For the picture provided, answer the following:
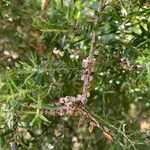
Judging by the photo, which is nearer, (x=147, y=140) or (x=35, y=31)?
(x=147, y=140)

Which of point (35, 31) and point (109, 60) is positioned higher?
point (35, 31)

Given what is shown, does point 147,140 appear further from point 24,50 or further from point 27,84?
point 24,50

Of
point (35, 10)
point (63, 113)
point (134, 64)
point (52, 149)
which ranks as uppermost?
point (35, 10)

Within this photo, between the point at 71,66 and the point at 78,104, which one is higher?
the point at 71,66

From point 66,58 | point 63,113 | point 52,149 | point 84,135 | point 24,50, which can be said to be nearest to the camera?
point 63,113

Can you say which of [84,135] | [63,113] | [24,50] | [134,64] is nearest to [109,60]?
[134,64]

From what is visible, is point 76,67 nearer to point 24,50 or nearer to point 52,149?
point 52,149

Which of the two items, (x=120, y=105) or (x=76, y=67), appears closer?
(x=76, y=67)

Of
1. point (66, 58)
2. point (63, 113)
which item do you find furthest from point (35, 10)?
point (63, 113)

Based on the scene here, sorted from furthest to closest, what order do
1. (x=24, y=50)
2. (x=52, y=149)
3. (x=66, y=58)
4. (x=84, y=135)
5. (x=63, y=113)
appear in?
(x=84, y=135)
(x=24, y=50)
(x=52, y=149)
(x=66, y=58)
(x=63, y=113)
